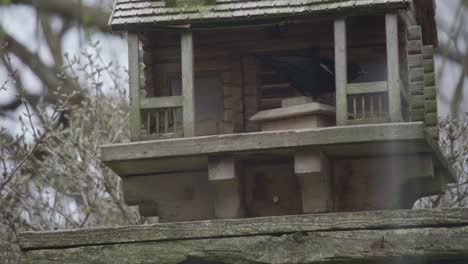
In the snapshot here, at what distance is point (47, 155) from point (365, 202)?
4.32m

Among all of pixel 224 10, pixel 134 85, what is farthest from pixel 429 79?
pixel 134 85

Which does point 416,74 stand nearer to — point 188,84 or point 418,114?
point 418,114

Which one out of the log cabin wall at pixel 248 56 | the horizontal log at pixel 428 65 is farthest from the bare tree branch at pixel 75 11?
the horizontal log at pixel 428 65

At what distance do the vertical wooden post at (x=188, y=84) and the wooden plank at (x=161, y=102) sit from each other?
0.13ft

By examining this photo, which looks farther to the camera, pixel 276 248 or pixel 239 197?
pixel 239 197

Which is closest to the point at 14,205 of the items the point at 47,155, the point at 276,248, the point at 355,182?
the point at 47,155

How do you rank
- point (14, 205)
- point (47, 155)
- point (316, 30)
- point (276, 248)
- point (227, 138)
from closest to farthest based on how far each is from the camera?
point (276, 248) → point (227, 138) → point (316, 30) → point (14, 205) → point (47, 155)

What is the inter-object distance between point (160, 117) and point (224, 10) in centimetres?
64

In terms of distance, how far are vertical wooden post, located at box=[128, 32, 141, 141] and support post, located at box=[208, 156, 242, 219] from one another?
0.39 meters

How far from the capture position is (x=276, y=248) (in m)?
4.43

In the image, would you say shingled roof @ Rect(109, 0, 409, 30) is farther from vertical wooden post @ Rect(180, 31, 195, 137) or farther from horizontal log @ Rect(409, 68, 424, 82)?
horizontal log @ Rect(409, 68, 424, 82)

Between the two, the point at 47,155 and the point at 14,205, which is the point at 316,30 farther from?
the point at 47,155

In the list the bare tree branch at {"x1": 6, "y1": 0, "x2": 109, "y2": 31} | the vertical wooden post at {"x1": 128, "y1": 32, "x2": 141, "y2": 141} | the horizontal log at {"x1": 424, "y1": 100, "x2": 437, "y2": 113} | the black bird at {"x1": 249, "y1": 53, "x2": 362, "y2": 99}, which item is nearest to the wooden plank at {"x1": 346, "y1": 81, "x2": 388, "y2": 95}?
the black bird at {"x1": 249, "y1": 53, "x2": 362, "y2": 99}

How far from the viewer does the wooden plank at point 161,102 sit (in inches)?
208
